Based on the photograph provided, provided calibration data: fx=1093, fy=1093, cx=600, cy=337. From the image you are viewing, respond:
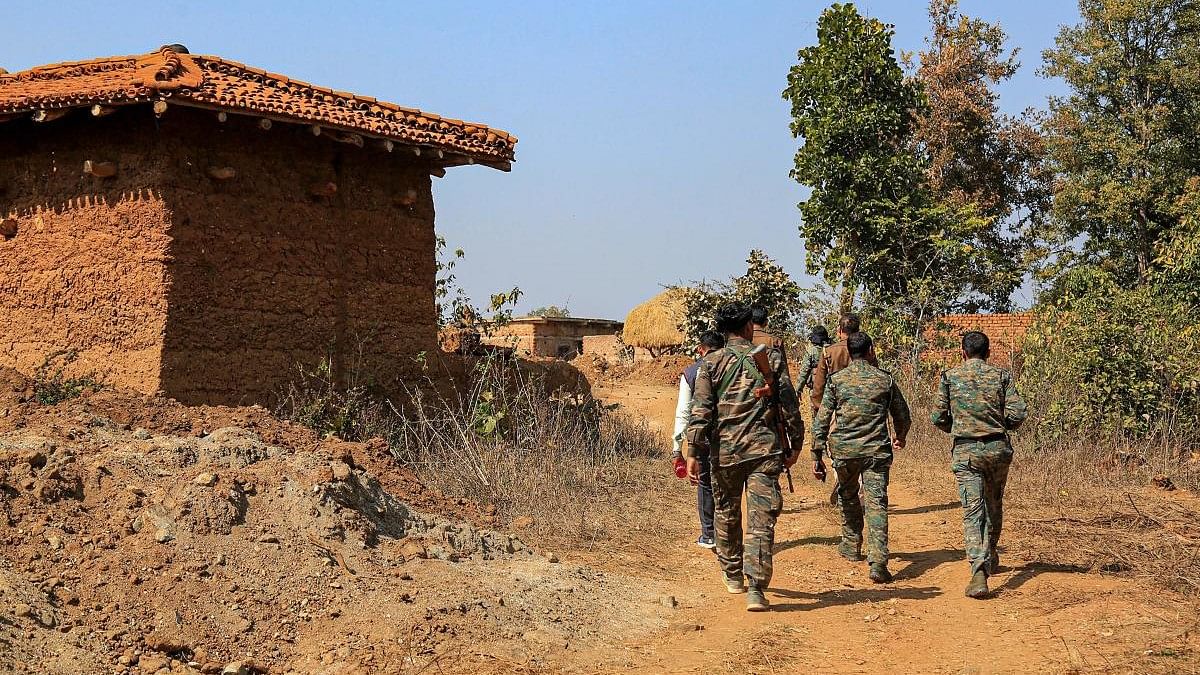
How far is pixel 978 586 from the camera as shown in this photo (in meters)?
6.68

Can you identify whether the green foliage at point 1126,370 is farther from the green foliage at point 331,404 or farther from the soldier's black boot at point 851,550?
the green foliage at point 331,404

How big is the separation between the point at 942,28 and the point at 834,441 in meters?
23.3

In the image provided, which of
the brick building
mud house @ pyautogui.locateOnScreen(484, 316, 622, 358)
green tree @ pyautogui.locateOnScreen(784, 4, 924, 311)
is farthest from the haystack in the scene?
the brick building

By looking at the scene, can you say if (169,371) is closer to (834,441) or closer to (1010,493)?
(834,441)

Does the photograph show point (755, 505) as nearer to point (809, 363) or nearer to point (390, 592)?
point (390, 592)

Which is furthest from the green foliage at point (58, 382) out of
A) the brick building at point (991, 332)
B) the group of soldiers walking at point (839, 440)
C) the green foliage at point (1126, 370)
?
the brick building at point (991, 332)

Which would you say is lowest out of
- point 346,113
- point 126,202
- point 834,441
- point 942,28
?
point 834,441

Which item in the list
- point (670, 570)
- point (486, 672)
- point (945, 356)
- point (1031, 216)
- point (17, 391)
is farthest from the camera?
point (1031, 216)

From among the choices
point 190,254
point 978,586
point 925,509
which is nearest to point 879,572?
point 978,586

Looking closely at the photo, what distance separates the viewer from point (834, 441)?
291 inches

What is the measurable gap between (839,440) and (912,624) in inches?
58.8

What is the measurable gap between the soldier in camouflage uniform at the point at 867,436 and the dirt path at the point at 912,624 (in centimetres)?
39

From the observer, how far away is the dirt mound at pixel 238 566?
17.4 ft

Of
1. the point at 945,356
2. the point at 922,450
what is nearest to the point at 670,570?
the point at 922,450
